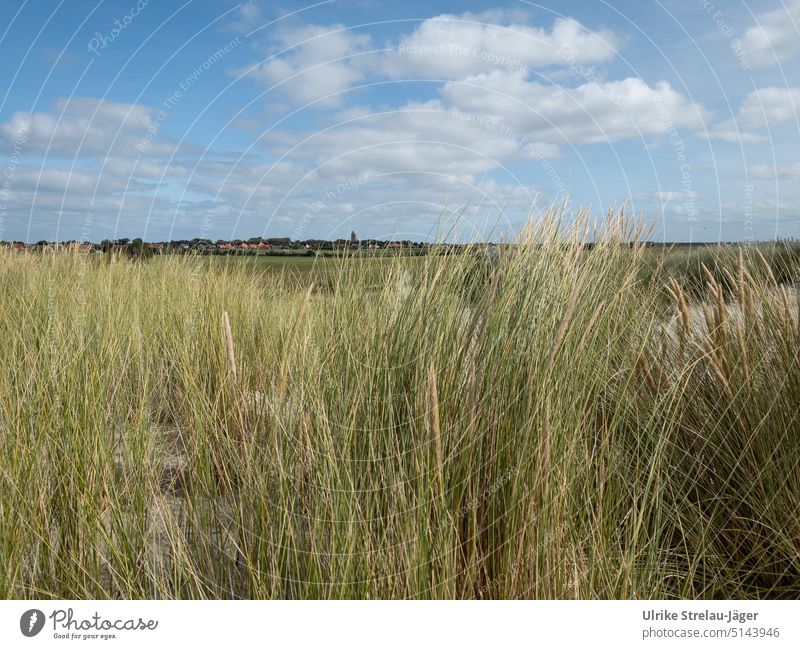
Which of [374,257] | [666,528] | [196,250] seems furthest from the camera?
[196,250]

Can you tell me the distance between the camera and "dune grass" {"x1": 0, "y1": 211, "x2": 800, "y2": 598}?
1.77m

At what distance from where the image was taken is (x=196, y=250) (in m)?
6.30

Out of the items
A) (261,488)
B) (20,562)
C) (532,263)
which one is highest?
(532,263)

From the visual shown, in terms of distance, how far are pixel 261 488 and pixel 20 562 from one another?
90 centimetres

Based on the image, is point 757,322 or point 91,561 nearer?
point 91,561

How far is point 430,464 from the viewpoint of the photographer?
5.74 feet

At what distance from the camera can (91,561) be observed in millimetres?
1989

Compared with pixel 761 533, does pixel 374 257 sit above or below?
above

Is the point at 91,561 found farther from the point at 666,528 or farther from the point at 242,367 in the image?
the point at 666,528

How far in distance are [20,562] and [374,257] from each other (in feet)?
5.78

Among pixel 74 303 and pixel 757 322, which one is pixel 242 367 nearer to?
pixel 74 303

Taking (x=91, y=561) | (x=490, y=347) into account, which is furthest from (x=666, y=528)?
(x=91, y=561)

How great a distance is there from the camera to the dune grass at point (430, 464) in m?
1.77

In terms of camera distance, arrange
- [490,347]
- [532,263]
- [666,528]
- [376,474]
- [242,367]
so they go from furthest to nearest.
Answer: [242,367] < [666,528] < [532,263] < [490,347] < [376,474]
